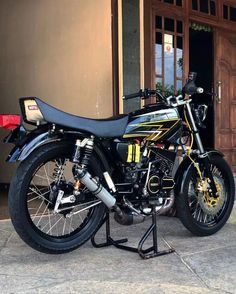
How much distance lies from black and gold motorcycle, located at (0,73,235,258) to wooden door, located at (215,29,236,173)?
2.44 m

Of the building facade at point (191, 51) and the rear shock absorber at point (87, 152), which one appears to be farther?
the building facade at point (191, 51)

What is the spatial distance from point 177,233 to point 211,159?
0.78m

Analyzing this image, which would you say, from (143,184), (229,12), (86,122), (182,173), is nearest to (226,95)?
(229,12)

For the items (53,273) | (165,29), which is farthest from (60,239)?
(165,29)

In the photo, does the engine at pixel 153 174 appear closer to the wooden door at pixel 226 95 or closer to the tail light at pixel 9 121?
the tail light at pixel 9 121

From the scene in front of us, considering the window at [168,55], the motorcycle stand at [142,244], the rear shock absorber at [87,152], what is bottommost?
the motorcycle stand at [142,244]

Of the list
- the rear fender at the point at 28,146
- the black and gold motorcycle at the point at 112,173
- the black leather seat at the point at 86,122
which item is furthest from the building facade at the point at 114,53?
the rear fender at the point at 28,146

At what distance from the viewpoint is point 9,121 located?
321 centimetres

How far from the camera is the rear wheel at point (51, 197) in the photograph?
317 cm

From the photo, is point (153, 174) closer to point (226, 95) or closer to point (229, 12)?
point (226, 95)

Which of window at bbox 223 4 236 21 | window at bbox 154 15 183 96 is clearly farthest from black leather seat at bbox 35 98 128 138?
window at bbox 223 4 236 21

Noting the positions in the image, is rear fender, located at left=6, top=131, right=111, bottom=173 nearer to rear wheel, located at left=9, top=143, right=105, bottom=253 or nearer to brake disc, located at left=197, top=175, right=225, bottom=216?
rear wheel, located at left=9, top=143, right=105, bottom=253

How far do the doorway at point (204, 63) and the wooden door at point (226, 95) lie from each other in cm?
12

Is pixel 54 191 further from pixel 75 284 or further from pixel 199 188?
pixel 199 188
